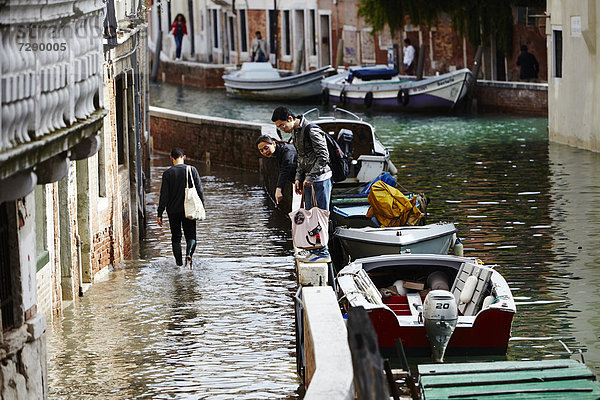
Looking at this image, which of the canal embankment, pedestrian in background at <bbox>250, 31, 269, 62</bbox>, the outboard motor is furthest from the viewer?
pedestrian in background at <bbox>250, 31, 269, 62</bbox>

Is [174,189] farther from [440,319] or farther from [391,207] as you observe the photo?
[440,319]

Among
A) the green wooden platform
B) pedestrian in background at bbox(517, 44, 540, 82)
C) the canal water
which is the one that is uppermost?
pedestrian in background at bbox(517, 44, 540, 82)

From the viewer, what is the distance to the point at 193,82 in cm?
4728

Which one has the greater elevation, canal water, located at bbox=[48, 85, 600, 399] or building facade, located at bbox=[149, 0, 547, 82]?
building facade, located at bbox=[149, 0, 547, 82]

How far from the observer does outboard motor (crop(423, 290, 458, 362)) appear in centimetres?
956

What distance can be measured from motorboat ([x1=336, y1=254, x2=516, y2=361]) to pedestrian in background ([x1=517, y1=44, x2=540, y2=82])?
21.9 m

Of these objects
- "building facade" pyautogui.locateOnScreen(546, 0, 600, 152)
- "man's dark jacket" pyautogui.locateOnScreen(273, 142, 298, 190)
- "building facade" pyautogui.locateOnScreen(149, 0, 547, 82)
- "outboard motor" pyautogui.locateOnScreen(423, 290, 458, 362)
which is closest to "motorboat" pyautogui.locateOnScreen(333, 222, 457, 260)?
"man's dark jacket" pyautogui.locateOnScreen(273, 142, 298, 190)

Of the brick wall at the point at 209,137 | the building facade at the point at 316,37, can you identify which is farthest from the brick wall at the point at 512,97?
the brick wall at the point at 209,137

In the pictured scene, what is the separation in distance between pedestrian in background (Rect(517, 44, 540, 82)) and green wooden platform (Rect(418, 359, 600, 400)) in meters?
25.6

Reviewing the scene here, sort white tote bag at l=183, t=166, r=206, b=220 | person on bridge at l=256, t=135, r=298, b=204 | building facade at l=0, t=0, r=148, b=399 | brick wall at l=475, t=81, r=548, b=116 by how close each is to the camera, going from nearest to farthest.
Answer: building facade at l=0, t=0, r=148, b=399 → person on bridge at l=256, t=135, r=298, b=204 → white tote bag at l=183, t=166, r=206, b=220 → brick wall at l=475, t=81, r=548, b=116

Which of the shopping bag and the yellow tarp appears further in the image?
the yellow tarp

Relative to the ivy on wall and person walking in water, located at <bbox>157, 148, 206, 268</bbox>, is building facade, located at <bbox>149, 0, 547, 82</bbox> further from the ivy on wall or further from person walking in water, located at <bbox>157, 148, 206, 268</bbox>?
person walking in water, located at <bbox>157, 148, 206, 268</bbox>

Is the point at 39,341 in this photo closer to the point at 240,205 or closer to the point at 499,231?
the point at 499,231

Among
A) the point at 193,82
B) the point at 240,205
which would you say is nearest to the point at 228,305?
the point at 240,205
